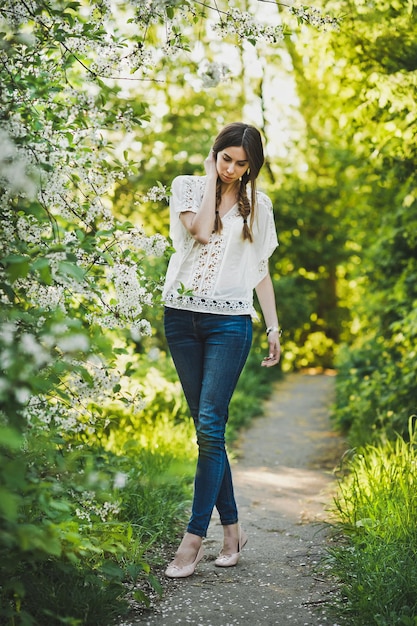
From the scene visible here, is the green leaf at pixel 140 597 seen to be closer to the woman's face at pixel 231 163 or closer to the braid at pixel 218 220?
the braid at pixel 218 220

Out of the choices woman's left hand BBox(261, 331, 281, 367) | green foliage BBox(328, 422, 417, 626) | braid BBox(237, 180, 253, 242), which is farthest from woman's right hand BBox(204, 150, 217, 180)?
green foliage BBox(328, 422, 417, 626)

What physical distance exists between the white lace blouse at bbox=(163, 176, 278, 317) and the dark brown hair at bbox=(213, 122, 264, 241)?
3 cm

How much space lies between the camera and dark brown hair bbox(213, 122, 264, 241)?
9.37 feet

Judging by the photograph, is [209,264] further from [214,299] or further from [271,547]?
[271,547]

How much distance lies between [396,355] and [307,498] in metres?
1.52

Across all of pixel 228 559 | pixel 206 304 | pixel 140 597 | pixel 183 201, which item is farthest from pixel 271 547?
pixel 183 201

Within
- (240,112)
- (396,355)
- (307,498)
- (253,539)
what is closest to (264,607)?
(253,539)

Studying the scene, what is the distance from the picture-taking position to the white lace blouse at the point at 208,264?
2850 mm

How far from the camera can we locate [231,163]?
2.88m

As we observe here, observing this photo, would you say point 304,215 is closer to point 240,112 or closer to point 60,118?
point 240,112

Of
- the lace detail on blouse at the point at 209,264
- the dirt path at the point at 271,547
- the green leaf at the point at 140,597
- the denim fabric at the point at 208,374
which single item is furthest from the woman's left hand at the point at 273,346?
the green leaf at the point at 140,597

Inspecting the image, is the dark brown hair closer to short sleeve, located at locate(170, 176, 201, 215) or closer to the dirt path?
short sleeve, located at locate(170, 176, 201, 215)

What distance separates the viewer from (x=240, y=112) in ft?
44.7

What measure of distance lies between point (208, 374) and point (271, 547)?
103 cm
